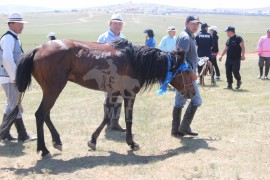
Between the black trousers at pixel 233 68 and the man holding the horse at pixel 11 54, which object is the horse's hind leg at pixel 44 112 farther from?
the black trousers at pixel 233 68

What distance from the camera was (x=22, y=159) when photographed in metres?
5.63

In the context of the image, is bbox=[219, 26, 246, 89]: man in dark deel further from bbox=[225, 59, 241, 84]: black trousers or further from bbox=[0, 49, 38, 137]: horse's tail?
bbox=[0, 49, 38, 137]: horse's tail

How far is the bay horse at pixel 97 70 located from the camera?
536 centimetres

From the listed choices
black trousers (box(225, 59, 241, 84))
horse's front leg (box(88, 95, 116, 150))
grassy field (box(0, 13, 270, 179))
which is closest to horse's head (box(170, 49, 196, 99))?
grassy field (box(0, 13, 270, 179))

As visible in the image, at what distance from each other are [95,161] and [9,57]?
2.00 metres

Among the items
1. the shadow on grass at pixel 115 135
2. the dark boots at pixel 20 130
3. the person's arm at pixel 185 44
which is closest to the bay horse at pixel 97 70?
the person's arm at pixel 185 44

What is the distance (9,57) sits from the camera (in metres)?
5.84

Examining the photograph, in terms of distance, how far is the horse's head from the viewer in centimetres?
599

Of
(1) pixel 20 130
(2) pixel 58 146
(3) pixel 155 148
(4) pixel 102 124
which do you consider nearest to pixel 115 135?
(4) pixel 102 124

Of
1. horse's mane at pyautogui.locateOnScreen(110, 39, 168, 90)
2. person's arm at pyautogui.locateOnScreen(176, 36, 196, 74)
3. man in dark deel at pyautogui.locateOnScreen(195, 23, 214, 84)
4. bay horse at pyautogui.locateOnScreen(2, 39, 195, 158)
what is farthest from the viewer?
man in dark deel at pyautogui.locateOnScreen(195, 23, 214, 84)

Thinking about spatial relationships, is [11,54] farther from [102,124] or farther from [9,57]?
[102,124]

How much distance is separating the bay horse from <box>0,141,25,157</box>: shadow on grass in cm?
50

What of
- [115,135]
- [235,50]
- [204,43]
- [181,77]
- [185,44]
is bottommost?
[115,135]

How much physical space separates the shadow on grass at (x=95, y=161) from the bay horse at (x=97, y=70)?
0.30m
